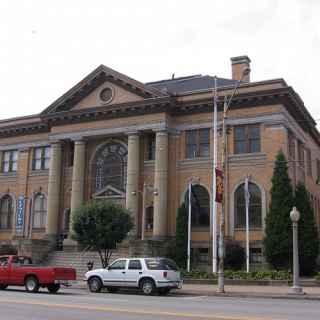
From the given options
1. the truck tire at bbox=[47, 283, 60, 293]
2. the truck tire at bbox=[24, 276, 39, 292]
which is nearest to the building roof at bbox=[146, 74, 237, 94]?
the truck tire at bbox=[47, 283, 60, 293]

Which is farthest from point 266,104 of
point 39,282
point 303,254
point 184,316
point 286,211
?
point 184,316

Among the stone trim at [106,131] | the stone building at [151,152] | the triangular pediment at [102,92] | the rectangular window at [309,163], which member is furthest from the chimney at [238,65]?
the rectangular window at [309,163]

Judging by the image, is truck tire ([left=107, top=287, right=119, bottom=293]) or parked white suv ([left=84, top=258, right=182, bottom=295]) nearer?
parked white suv ([left=84, top=258, right=182, bottom=295])

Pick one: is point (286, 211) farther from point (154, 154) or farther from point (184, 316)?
→ point (184, 316)

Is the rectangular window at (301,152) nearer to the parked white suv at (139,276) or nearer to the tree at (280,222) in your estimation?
the tree at (280,222)

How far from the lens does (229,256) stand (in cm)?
3697

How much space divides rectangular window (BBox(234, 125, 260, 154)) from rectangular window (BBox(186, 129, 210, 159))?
2277mm

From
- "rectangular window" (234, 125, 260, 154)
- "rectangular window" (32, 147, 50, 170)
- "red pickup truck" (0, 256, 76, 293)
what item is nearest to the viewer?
"red pickup truck" (0, 256, 76, 293)

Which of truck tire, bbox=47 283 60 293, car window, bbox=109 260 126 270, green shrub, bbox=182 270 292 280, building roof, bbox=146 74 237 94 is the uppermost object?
building roof, bbox=146 74 237 94

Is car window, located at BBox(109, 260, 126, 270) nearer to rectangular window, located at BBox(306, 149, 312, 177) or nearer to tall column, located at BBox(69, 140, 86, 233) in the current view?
tall column, located at BBox(69, 140, 86, 233)

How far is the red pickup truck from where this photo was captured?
2330 cm

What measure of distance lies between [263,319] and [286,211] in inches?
934

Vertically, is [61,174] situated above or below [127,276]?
above

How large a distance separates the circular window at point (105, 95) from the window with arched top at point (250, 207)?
43.8 ft
